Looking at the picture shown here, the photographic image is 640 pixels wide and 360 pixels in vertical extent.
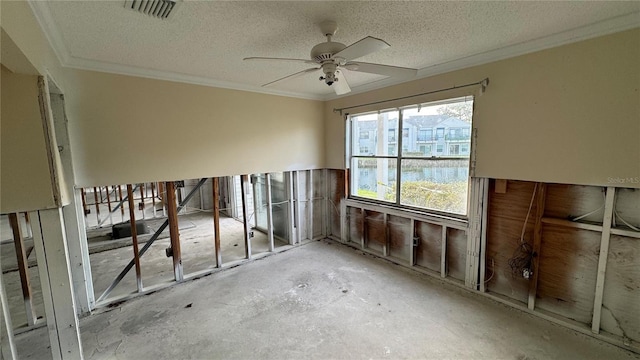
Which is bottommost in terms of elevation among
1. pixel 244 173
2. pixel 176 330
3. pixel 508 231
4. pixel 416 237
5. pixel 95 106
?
pixel 176 330

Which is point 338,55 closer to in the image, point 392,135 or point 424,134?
point 424,134

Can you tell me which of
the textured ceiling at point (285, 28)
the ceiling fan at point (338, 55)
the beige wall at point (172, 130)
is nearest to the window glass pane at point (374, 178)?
the beige wall at point (172, 130)

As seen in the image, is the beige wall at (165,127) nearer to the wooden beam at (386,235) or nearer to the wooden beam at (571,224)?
the wooden beam at (386,235)

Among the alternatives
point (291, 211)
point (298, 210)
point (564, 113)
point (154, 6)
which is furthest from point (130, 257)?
point (564, 113)

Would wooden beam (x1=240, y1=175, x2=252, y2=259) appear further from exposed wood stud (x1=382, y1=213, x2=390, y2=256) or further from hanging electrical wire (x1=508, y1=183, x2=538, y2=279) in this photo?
hanging electrical wire (x1=508, y1=183, x2=538, y2=279)

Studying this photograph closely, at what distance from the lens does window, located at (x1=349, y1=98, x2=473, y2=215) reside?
301cm

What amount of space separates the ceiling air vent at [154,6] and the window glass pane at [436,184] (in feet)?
9.94

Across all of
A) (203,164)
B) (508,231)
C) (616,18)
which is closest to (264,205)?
(203,164)

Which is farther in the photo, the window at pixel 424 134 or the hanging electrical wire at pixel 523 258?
the window at pixel 424 134

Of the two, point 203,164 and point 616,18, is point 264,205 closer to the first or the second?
point 203,164

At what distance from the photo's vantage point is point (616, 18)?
6.23ft

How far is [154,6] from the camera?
167cm

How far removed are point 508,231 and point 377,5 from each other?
260 cm

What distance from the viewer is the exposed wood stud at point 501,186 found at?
269 cm
